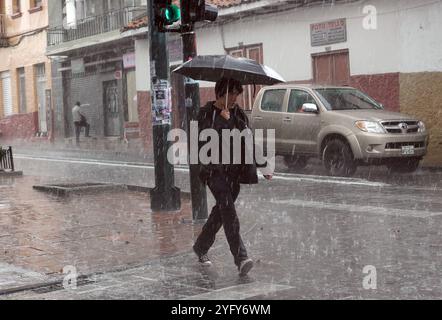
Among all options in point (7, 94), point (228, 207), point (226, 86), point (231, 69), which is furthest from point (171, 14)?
point (7, 94)

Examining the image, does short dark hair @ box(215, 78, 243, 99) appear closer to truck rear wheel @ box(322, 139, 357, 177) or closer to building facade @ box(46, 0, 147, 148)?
truck rear wheel @ box(322, 139, 357, 177)

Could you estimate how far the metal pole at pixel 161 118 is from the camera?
10211mm

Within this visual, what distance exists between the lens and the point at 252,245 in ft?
26.1

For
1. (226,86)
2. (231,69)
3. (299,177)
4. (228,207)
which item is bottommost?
(299,177)

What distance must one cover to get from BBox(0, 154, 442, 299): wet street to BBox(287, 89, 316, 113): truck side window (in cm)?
277

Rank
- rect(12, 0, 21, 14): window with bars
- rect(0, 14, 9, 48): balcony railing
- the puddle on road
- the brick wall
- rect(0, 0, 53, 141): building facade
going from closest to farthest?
1. the puddle on road
2. rect(0, 0, 53, 141): building facade
3. the brick wall
4. rect(12, 0, 21, 14): window with bars
5. rect(0, 14, 9, 48): balcony railing

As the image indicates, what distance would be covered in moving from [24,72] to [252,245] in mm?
30330

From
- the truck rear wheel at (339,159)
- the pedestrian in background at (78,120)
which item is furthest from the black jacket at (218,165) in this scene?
the pedestrian in background at (78,120)

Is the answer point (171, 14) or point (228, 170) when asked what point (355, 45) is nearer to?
point (171, 14)

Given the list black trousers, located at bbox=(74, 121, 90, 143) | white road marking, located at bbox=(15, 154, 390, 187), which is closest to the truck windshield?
white road marking, located at bbox=(15, 154, 390, 187)

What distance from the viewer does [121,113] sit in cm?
3009

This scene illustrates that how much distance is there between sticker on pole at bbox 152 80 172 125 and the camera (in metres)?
10.2

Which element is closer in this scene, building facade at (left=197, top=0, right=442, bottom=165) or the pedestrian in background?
building facade at (left=197, top=0, right=442, bottom=165)
